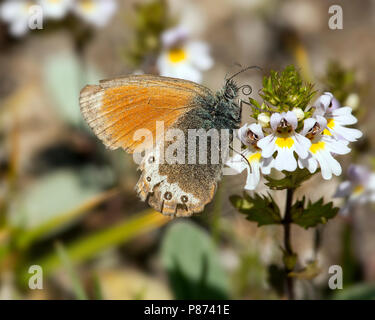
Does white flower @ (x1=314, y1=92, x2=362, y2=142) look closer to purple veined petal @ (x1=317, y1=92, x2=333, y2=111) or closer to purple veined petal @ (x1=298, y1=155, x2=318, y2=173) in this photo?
purple veined petal @ (x1=317, y1=92, x2=333, y2=111)

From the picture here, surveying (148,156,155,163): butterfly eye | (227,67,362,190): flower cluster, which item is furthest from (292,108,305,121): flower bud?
(148,156,155,163): butterfly eye

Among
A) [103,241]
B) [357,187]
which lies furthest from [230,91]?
[103,241]

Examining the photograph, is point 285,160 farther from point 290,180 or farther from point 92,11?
point 92,11

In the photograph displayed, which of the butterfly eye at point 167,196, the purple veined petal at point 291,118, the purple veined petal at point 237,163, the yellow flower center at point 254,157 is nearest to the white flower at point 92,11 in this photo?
the butterfly eye at point 167,196

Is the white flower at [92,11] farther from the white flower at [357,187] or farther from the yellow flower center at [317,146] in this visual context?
the yellow flower center at [317,146]

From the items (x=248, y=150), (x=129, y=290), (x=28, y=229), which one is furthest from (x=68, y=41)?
(x=248, y=150)

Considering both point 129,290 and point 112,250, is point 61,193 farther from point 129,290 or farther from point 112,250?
point 129,290
